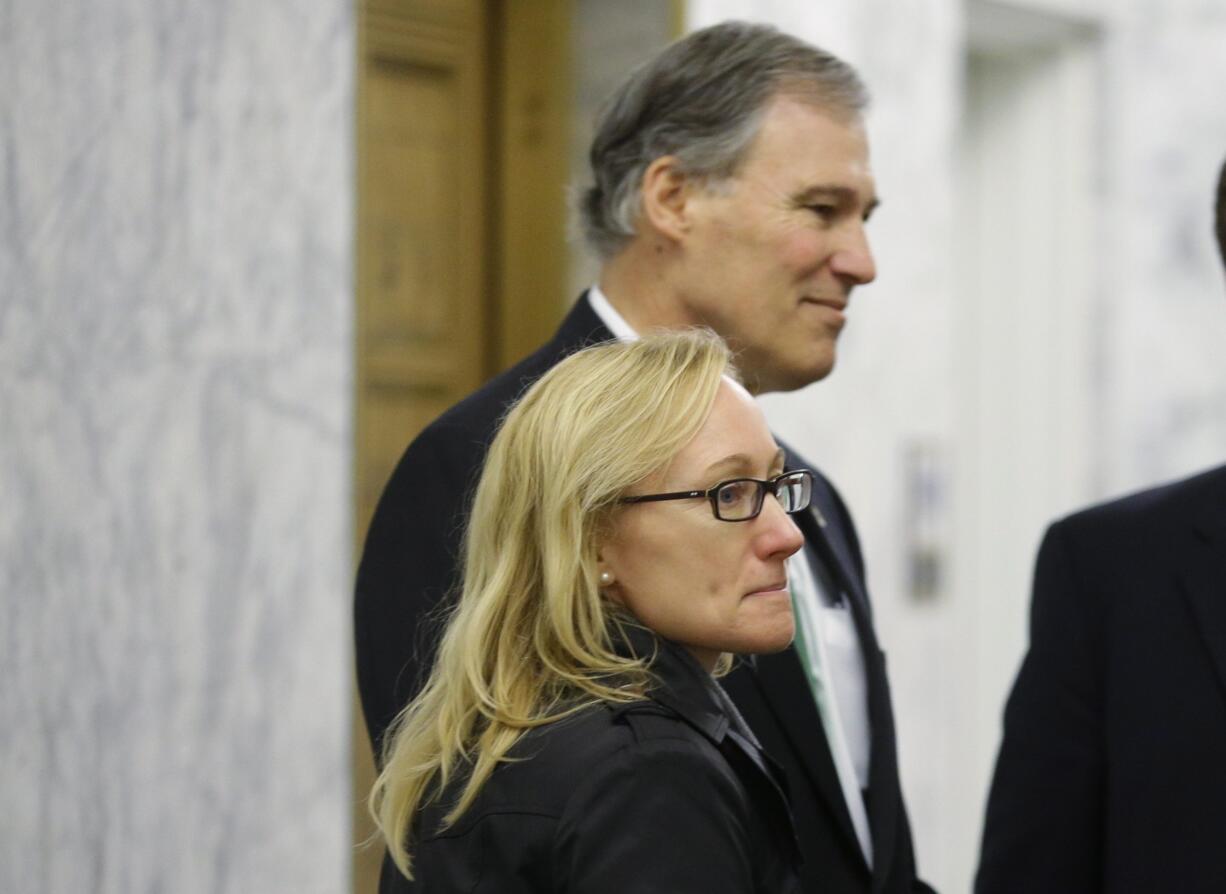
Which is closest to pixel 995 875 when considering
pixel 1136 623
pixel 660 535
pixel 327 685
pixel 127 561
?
pixel 1136 623

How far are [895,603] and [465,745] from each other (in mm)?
3517

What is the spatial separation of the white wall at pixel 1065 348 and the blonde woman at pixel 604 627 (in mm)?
3368

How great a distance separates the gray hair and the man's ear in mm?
18

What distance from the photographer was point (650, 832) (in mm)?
1568

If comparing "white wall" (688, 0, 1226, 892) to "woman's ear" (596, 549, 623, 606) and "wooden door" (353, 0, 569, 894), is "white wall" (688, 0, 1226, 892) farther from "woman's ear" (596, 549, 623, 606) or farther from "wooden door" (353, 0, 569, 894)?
"woman's ear" (596, 549, 623, 606)

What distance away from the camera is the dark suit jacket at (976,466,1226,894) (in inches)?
101

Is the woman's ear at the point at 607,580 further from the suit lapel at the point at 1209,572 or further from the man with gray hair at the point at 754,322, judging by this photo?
the suit lapel at the point at 1209,572

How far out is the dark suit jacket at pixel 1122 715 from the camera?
2.56 meters

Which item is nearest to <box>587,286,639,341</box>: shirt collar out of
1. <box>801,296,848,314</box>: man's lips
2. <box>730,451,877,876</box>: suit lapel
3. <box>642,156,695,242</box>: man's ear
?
<box>642,156,695,242</box>: man's ear

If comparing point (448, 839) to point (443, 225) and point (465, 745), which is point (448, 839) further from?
point (443, 225)

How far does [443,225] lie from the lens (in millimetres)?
4441

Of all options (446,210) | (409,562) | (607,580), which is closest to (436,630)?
(409,562)

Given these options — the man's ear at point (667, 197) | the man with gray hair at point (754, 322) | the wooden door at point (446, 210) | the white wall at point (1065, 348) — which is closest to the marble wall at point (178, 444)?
the wooden door at point (446, 210)

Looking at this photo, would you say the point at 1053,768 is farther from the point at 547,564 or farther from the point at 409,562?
the point at 547,564
